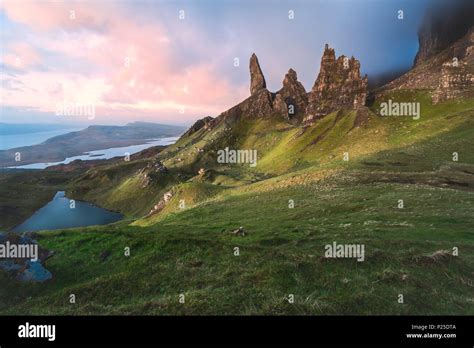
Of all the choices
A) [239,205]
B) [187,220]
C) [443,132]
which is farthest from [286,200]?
[443,132]

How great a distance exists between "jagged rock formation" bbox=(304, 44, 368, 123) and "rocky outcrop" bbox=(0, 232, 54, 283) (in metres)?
158

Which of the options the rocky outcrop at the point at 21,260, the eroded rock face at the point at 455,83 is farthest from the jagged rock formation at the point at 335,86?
the rocky outcrop at the point at 21,260

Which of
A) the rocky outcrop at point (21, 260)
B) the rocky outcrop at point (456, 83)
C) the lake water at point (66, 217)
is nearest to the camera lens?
the rocky outcrop at point (21, 260)

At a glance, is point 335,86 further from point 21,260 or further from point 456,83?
point 21,260

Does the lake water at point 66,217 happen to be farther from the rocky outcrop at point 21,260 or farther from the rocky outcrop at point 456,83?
the rocky outcrop at point 456,83

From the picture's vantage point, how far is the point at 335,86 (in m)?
183

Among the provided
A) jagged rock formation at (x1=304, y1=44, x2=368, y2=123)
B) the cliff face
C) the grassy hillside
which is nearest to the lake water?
the grassy hillside

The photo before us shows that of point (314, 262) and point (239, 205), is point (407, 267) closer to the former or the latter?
point (314, 262)

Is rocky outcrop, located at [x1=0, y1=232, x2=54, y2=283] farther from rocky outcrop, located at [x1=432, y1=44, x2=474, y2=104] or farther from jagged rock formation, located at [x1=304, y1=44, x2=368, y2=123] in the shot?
jagged rock formation, located at [x1=304, y1=44, x2=368, y2=123]

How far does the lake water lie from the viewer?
129375mm

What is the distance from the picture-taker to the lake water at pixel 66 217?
129375 mm

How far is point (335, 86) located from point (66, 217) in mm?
155916

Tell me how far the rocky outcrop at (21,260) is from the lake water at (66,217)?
97980mm

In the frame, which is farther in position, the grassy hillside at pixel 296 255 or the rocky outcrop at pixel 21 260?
the rocky outcrop at pixel 21 260
